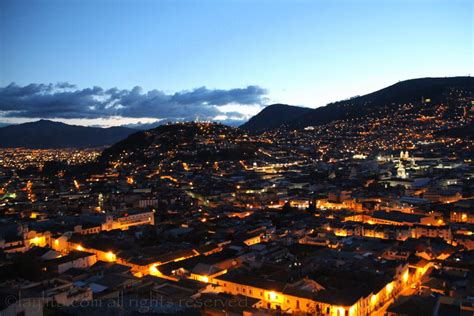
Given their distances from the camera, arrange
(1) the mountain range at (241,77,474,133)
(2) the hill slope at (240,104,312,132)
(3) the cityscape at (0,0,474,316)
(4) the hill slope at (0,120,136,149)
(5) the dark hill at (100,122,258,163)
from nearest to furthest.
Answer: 1. (3) the cityscape at (0,0,474,316)
2. (5) the dark hill at (100,122,258,163)
3. (1) the mountain range at (241,77,474,133)
4. (2) the hill slope at (240,104,312,132)
5. (4) the hill slope at (0,120,136,149)

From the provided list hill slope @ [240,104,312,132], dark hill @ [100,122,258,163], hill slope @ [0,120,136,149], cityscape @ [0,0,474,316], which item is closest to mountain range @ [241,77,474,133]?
hill slope @ [240,104,312,132]

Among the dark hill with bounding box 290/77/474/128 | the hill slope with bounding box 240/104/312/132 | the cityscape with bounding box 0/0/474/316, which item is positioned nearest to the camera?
the cityscape with bounding box 0/0/474/316

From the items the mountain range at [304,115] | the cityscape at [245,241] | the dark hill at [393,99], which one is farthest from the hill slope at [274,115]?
the cityscape at [245,241]

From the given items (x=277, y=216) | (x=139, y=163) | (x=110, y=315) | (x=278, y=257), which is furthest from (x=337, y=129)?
(x=110, y=315)

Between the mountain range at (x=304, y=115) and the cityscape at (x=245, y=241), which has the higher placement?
the mountain range at (x=304, y=115)

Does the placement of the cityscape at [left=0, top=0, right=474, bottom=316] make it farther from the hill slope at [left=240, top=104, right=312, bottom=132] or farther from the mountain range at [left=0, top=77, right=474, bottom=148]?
the hill slope at [left=240, top=104, right=312, bottom=132]

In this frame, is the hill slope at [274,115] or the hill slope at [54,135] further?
the hill slope at [54,135]

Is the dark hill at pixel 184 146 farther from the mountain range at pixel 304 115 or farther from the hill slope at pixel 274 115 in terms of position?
the hill slope at pixel 274 115

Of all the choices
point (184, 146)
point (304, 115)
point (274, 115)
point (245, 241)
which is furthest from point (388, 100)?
point (245, 241)
